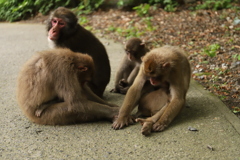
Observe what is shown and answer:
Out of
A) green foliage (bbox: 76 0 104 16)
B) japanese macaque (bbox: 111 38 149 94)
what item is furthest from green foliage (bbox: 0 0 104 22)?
japanese macaque (bbox: 111 38 149 94)

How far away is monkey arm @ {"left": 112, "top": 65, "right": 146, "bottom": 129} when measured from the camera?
492 centimetres

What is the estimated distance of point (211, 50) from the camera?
8.88 meters

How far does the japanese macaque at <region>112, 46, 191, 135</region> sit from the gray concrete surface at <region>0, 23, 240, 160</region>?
159 millimetres

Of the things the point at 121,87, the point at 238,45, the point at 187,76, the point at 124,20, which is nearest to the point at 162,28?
the point at 124,20

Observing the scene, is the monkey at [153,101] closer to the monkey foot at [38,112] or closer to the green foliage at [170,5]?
the monkey foot at [38,112]

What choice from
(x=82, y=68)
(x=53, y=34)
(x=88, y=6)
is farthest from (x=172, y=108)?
(x=88, y=6)

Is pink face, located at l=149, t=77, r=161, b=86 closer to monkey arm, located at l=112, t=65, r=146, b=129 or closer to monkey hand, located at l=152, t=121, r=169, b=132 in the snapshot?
monkey arm, located at l=112, t=65, r=146, b=129

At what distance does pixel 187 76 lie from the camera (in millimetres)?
5449

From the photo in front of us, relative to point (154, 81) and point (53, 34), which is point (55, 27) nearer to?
point (53, 34)

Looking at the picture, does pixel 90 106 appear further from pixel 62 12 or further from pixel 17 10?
pixel 17 10

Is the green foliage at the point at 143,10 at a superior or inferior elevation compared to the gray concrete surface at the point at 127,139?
inferior

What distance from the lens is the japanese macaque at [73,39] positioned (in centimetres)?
610

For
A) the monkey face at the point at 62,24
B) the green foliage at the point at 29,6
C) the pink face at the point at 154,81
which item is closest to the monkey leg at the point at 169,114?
the pink face at the point at 154,81

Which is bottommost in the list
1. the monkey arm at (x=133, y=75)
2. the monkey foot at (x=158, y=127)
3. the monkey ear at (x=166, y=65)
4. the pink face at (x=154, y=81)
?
the monkey arm at (x=133, y=75)
